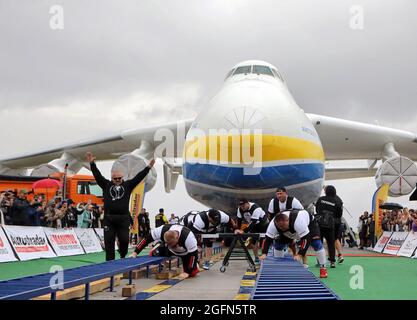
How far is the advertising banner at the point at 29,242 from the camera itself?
39.2ft

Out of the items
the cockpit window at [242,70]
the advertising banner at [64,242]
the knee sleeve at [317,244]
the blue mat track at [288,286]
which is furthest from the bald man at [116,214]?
the cockpit window at [242,70]

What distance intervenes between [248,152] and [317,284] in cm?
657

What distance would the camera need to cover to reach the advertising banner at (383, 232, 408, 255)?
1638cm

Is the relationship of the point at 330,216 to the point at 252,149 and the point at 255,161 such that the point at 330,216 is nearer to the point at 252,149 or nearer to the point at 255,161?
the point at 255,161

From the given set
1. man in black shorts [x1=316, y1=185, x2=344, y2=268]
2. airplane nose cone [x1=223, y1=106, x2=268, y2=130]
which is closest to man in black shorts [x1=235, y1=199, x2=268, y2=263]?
man in black shorts [x1=316, y1=185, x2=344, y2=268]

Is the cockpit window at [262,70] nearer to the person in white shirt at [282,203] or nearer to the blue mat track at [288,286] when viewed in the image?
the person in white shirt at [282,203]

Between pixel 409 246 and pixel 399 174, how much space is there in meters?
2.03

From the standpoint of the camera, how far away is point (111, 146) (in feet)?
66.7

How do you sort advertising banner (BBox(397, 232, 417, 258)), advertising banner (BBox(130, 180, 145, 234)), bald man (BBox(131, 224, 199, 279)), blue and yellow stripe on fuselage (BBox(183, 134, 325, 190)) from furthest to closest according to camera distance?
advertising banner (BBox(130, 180, 145, 234))
advertising banner (BBox(397, 232, 417, 258))
blue and yellow stripe on fuselage (BBox(183, 134, 325, 190))
bald man (BBox(131, 224, 199, 279))

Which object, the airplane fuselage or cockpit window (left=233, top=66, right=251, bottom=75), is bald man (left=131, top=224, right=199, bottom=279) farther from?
cockpit window (left=233, top=66, right=251, bottom=75)

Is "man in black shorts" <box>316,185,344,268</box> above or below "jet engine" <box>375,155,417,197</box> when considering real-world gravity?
below

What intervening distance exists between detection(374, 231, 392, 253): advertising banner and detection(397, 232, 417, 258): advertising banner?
2.01 m

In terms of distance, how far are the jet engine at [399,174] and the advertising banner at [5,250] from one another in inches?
393
